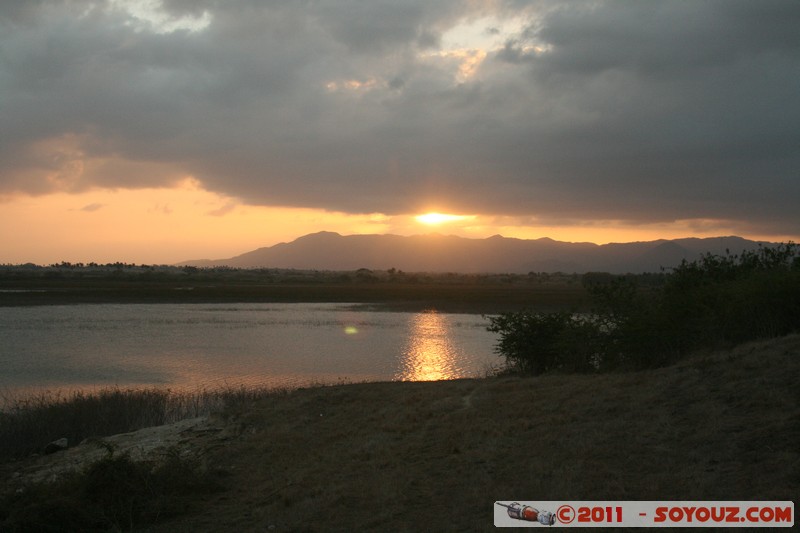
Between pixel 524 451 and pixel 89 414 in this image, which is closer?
pixel 524 451

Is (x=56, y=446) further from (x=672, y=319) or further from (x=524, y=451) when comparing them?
(x=672, y=319)

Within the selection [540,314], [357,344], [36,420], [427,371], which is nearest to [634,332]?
[540,314]

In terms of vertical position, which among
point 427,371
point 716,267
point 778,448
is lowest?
point 427,371

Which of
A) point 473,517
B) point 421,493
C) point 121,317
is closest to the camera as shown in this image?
point 473,517

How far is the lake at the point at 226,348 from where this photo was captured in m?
25.4

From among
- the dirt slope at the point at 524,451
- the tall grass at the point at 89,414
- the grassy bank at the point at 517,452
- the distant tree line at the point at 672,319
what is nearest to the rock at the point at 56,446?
the tall grass at the point at 89,414

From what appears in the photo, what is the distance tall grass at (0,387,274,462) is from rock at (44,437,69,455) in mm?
729

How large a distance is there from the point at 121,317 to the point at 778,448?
154 feet

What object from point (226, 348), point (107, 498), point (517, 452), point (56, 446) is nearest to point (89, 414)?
point (56, 446)

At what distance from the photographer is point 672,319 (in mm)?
16281

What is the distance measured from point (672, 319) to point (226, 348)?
2311 cm

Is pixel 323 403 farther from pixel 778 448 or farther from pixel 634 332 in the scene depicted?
pixel 778 448

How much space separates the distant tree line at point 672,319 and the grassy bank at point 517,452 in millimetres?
2412

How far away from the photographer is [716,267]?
19.0 meters
